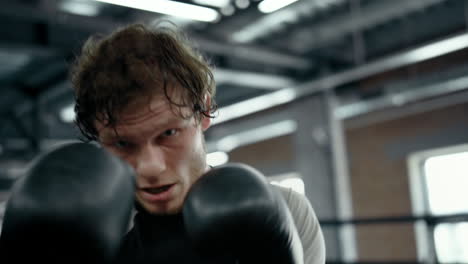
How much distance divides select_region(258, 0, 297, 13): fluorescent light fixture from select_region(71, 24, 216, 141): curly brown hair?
1.75 m

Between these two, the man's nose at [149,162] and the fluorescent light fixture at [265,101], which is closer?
the man's nose at [149,162]

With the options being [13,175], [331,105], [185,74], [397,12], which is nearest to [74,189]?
[185,74]

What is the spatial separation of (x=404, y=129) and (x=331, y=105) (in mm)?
1381

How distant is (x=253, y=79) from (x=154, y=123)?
144 inches

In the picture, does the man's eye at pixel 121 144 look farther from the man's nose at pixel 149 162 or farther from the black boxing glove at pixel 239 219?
the black boxing glove at pixel 239 219

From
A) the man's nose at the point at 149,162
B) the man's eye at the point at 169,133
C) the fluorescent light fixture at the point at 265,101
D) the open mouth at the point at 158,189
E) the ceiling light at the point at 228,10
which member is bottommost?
the open mouth at the point at 158,189

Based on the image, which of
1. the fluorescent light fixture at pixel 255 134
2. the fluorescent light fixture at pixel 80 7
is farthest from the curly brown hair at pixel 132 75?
the fluorescent light fixture at pixel 255 134

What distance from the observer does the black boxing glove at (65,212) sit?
0.68 meters

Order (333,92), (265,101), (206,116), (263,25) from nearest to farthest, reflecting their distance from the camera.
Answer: (206,116) → (263,25) → (265,101) → (333,92)

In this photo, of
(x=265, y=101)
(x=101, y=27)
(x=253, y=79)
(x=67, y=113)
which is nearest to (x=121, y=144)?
(x=101, y=27)

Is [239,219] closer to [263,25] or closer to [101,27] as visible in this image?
[101,27]

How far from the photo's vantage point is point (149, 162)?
36.9 inches

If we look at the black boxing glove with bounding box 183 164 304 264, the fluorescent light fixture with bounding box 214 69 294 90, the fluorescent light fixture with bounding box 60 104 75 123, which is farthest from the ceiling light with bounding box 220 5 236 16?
the fluorescent light fixture with bounding box 60 104 75 123

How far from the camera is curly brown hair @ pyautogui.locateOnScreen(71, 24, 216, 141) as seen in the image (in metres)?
1.00
